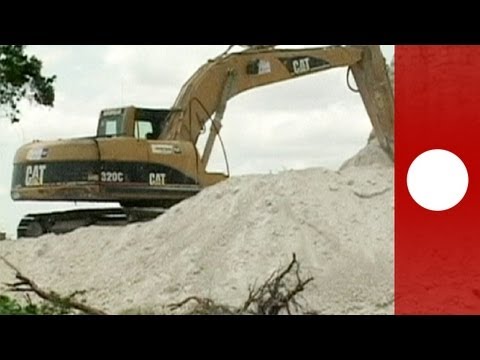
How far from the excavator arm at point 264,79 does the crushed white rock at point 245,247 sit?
223 mm

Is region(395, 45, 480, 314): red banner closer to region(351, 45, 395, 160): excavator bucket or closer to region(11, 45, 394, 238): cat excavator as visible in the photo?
region(351, 45, 395, 160): excavator bucket

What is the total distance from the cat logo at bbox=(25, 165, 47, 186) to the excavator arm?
59 cm

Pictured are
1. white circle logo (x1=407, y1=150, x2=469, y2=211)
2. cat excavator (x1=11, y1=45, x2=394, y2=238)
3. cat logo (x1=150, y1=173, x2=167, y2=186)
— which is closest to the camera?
white circle logo (x1=407, y1=150, x2=469, y2=211)

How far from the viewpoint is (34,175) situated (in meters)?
6.00

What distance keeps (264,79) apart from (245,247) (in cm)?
79

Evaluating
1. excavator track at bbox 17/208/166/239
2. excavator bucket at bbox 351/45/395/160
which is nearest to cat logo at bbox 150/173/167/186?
excavator track at bbox 17/208/166/239

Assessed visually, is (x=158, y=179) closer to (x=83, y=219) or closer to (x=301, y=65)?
(x=83, y=219)

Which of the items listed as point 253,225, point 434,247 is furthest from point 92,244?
point 434,247

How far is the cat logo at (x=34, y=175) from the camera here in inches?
235

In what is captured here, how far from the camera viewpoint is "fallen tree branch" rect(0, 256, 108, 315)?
19.3ft

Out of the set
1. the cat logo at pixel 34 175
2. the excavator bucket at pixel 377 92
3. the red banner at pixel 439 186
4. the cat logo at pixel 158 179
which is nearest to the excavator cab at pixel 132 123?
the cat logo at pixel 158 179
